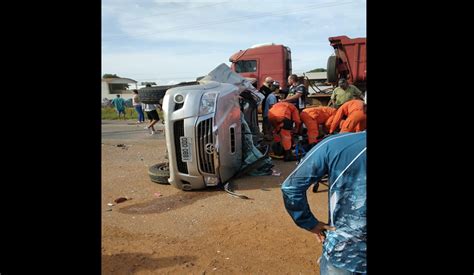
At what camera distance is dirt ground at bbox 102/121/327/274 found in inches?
118

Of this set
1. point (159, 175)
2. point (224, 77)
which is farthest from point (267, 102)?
point (159, 175)

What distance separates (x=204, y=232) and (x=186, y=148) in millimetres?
1496

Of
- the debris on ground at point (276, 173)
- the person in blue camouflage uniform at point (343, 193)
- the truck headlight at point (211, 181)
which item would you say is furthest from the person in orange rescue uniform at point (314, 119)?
the person in blue camouflage uniform at point (343, 193)

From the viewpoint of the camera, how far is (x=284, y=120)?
6434mm

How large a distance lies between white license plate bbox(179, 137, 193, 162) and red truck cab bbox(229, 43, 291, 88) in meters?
8.90

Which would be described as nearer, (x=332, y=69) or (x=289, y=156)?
(x=289, y=156)

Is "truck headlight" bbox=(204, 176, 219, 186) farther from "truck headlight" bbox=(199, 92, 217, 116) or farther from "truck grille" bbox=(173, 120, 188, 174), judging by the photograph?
"truck headlight" bbox=(199, 92, 217, 116)

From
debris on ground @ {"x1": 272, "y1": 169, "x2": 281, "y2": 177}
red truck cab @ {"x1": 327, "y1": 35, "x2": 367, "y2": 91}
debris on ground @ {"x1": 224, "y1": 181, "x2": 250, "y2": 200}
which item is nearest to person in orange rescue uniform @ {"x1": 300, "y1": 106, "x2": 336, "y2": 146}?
debris on ground @ {"x1": 272, "y1": 169, "x2": 281, "y2": 177}

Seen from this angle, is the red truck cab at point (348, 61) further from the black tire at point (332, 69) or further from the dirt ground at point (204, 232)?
the dirt ground at point (204, 232)

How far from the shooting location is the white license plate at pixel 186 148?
15.9 feet

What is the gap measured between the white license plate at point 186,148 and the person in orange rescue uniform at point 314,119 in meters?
2.57

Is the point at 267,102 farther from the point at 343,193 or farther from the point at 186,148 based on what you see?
the point at 343,193
